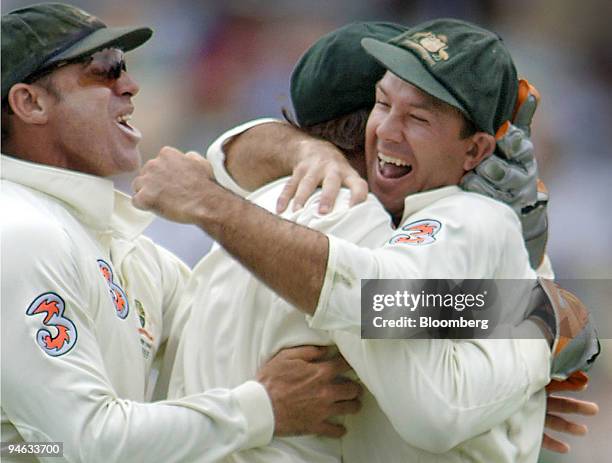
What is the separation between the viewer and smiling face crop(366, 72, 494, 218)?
187cm

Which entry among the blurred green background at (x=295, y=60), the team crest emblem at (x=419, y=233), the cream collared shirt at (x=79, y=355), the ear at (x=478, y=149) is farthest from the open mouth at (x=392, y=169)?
the blurred green background at (x=295, y=60)

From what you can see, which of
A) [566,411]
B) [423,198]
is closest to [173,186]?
[423,198]

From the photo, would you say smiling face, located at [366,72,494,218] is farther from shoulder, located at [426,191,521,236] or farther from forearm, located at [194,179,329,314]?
forearm, located at [194,179,329,314]

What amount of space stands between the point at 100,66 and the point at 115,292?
41 cm

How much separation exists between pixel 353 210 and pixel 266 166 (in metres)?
0.35

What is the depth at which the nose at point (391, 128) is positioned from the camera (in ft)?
6.17

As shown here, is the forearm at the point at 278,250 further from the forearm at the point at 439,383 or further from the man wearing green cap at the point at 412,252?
the forearm at the point at 439,383

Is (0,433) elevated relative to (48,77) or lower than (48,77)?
lower

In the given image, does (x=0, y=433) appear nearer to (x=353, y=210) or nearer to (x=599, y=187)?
(x=353, y=210)

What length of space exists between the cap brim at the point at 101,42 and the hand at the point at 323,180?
1.19 ft

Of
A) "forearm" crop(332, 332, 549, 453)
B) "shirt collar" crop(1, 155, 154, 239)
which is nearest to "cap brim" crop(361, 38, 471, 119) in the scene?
"forearm" crop(332, 332, 549, 453)

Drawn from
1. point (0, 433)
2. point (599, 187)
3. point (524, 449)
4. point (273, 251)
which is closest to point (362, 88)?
point (273, 251)

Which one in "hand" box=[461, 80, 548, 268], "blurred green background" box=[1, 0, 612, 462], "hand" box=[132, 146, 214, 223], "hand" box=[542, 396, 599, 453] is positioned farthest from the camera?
"blurred green background" box=[1, 0, 612, 462]

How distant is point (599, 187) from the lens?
3330 millimetres
